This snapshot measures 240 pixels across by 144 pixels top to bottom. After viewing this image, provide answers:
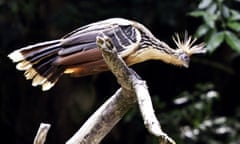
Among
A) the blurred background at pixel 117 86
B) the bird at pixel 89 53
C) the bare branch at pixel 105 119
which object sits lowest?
the blurred background at pixel 117 86

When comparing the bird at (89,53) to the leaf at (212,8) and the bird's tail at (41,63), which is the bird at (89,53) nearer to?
the bird's tail at (41,63)

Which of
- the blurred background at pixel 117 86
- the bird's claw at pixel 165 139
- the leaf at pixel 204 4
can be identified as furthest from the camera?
the blurred background at pixel 117 86

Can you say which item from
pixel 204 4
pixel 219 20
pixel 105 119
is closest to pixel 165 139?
pixel 105 119

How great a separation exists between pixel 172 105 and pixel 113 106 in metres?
1.70

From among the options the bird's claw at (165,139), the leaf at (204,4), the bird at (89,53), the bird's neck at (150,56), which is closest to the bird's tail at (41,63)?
the bird at (89,53)

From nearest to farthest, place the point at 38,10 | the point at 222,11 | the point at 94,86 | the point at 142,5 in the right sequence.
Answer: the point at 222,11, the point at 142,5, the point at 38,10, the point at 94,86

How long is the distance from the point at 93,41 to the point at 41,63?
0.32ft

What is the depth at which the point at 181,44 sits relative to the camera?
1.03 m

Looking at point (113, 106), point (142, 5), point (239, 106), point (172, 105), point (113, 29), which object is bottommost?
point (239, 106)

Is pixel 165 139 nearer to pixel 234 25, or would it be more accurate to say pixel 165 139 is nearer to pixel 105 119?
pixel 105 119

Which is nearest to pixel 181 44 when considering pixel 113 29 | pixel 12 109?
pixel 113 29

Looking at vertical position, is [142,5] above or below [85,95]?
above

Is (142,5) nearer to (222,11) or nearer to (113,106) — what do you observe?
(222,11)

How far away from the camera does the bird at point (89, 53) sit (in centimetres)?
97
